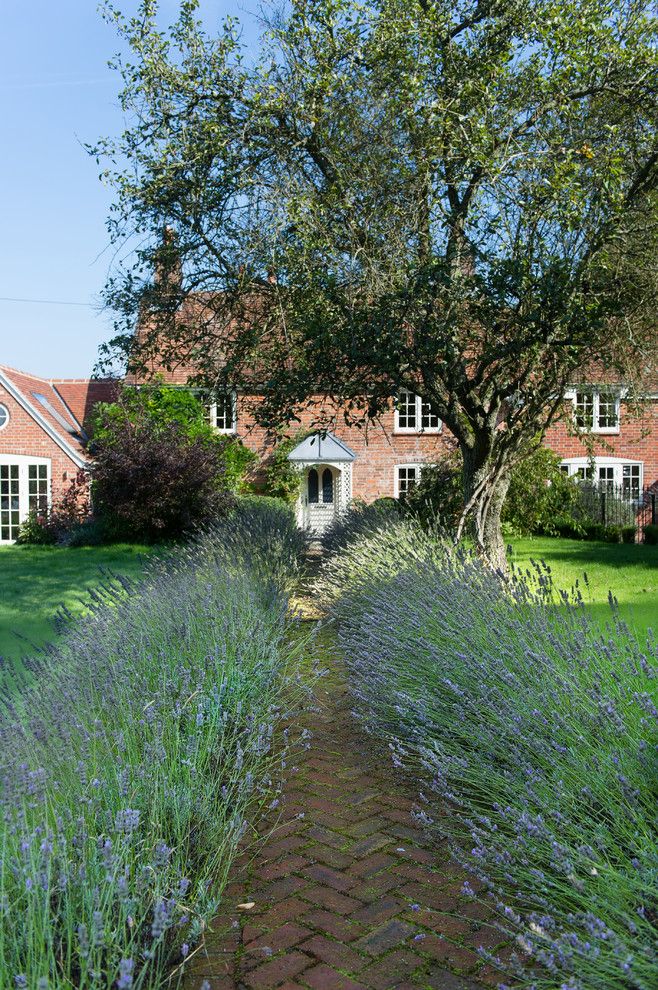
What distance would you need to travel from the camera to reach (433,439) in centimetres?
2397

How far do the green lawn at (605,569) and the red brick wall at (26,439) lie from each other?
42.2 ft

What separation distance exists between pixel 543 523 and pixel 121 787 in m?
20.0

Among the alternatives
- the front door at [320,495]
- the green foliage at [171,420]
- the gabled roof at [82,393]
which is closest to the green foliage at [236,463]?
the green foliage at [171,420]

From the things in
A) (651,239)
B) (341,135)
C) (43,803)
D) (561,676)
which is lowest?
(43,803)

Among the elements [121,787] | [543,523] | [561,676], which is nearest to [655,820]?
[561,676]

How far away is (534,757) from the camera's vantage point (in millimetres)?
3459

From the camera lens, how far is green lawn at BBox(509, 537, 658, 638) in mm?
9875

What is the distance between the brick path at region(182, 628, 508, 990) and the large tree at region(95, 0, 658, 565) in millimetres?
5075

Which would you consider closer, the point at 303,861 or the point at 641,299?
the point at 303,861

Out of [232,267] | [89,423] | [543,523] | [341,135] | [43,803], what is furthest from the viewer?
[89,423]

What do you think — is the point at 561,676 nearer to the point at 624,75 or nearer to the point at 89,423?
the point at 624,75

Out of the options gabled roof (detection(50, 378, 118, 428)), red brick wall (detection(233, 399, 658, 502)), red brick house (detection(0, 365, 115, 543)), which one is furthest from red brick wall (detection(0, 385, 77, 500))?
red brick wall (detection(233, 399, 658, 502))

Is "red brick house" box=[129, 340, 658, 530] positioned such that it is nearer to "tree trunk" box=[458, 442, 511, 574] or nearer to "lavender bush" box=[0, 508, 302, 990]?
"tree trunk" box=[458, 442, 511, 574]

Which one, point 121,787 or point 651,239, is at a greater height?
point 651,239
